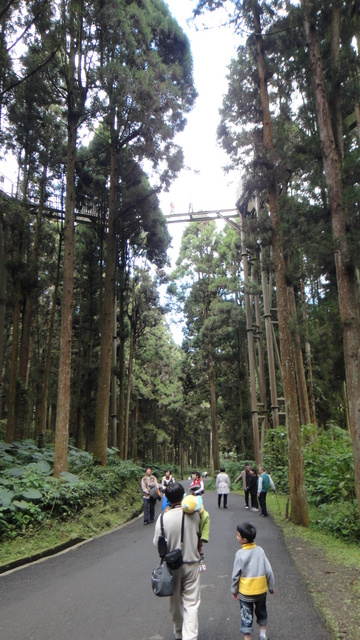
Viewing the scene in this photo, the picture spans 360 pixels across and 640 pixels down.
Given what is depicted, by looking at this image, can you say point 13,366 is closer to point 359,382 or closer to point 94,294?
point 94,294

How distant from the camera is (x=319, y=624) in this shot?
4.66m

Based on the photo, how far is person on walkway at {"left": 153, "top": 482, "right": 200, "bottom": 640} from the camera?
395 centimetres

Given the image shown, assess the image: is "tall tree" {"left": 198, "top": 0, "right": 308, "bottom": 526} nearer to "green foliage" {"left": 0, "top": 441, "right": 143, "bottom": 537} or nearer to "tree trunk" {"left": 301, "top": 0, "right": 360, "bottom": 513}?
"tree trunk" {"left": 301, "top": 0, "right": 360, "bottom": 513}

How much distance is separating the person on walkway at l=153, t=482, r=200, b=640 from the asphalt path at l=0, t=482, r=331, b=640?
51cm

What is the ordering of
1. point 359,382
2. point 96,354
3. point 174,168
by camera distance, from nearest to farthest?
1. point 359,382
2. point 174,168
3. point 96,354

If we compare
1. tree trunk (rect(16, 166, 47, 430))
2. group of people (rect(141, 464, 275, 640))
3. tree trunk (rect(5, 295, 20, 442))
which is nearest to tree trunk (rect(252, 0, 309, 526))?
group of people (rect(141, 464, 275, 640))

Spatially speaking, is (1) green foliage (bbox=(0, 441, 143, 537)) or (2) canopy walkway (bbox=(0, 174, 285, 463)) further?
(2) canopy walkway (bbox=(0, 174, 285, 463))

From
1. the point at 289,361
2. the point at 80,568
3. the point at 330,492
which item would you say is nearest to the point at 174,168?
the point at 289,361

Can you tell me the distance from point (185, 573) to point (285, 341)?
875cm

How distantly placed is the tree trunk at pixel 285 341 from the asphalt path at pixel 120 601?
2490mm

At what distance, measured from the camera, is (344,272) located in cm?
917

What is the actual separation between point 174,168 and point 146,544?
1322cm

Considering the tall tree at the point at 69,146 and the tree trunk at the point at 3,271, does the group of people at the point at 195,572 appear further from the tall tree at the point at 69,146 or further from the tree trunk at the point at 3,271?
the tree trunk at the point at 3,271

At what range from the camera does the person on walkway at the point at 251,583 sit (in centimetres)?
402
